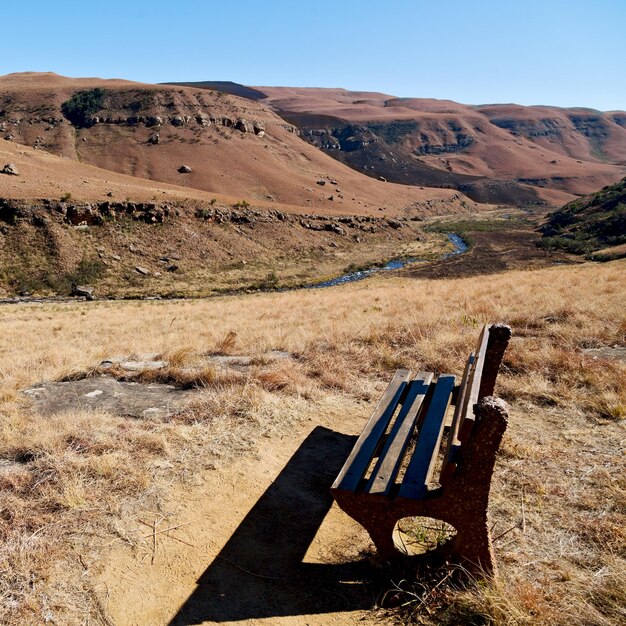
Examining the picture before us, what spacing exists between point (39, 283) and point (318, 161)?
217 ft

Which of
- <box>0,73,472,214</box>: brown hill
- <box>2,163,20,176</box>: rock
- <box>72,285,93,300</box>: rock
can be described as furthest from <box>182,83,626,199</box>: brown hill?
<box>72,285,93,300</box>: rock

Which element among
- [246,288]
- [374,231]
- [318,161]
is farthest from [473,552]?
[318,161]

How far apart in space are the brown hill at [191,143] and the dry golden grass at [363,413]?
1980 inches

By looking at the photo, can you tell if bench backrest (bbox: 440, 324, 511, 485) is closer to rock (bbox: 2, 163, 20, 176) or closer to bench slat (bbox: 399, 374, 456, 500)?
bench slat (bbox: 399, 374, 456, 500)

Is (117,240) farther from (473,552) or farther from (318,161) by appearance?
(318,161)

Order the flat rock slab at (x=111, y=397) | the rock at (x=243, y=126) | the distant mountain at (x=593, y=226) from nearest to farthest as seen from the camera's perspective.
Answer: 1. the flat rock slab at (x=111, y=397)
2. the distant mountain at (x=593, y=226)
3. the rock at (x=243, y=126)

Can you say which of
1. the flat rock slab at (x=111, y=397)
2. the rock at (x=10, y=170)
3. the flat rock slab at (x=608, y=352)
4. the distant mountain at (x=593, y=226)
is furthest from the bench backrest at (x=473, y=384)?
the rock at (x=10, y=170)

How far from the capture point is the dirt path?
280cm

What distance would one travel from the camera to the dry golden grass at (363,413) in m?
2.72

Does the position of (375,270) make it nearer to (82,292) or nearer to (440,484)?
(82,292)

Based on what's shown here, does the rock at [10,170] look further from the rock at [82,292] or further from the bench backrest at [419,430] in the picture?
the bench backrest at [419,430]

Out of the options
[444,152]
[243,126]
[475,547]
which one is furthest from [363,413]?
[444,152]

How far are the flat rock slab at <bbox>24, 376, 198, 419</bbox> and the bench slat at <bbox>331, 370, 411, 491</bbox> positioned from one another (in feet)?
8.58

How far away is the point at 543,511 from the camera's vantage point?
11.4 ft
